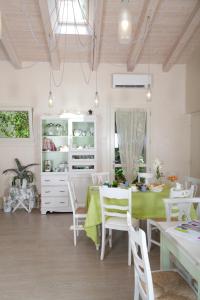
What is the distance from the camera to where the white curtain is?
22.5 ft

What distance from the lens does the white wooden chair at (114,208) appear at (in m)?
3.60

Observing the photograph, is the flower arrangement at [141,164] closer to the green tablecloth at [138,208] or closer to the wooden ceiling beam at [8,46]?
the green tablecloth at [138,208]

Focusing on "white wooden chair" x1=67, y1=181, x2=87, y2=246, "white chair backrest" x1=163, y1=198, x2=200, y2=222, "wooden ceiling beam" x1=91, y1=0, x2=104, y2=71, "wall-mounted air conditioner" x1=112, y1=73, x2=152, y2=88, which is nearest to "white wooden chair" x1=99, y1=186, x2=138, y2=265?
"white wooden chair" x1=67, y1=181, x2=87, y2=246

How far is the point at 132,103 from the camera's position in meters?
6.85

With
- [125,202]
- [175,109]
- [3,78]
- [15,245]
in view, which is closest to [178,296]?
[125,202]

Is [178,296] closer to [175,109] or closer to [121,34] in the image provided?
[121,34]

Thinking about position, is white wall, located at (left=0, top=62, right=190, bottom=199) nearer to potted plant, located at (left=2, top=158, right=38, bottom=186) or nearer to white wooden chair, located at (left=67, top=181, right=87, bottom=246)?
potted plant, located at (left=2, top=158, right=38, bottom=186)

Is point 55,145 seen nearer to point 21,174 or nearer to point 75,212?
point 21,174

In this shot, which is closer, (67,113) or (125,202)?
(125,202)

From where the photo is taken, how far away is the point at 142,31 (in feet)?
17.4

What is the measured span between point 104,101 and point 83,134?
1.01 meters

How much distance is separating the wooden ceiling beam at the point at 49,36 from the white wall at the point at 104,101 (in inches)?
16.6

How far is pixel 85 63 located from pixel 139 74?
130 centimetres

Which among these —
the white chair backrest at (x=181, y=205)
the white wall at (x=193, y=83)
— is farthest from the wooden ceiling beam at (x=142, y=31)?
the white chair backrest at (x=181, y=205)
